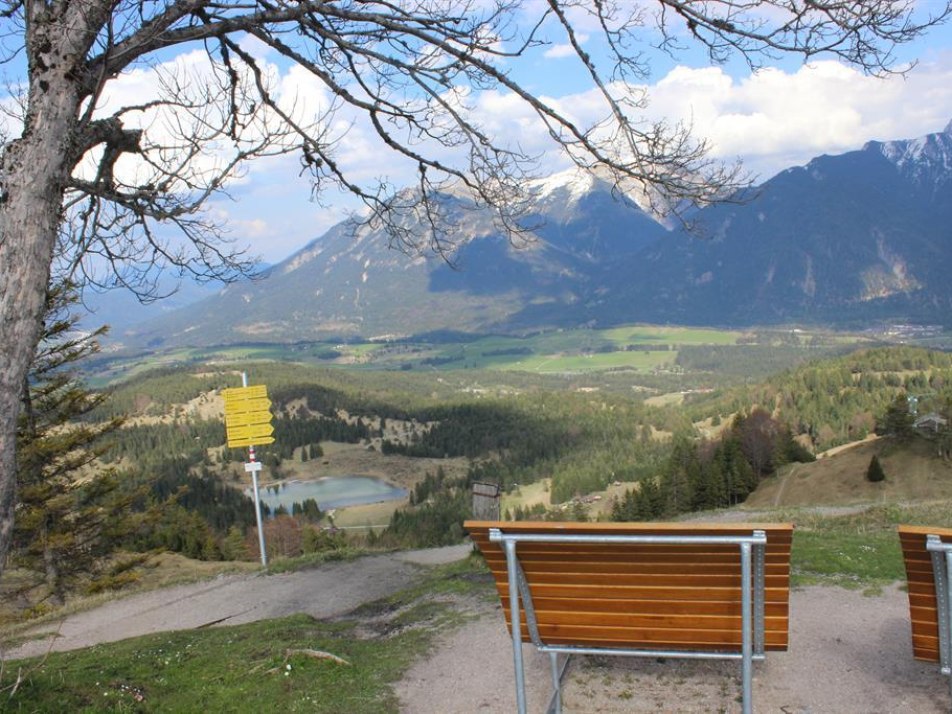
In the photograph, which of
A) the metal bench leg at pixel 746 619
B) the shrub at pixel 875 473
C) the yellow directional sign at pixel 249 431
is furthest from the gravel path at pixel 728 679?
the shrub at pixel 875 473

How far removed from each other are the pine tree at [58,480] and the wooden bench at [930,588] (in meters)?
20.8

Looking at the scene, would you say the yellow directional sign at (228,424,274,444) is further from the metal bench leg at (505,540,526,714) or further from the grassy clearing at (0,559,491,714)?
the metal bench leg at (505,540,526,714)

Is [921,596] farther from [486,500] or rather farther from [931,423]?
[931,423]

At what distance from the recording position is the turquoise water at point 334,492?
9694 centimetres

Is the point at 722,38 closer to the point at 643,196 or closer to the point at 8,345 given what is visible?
the point at 643,196

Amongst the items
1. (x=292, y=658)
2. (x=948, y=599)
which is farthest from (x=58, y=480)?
(x=948, y=599)

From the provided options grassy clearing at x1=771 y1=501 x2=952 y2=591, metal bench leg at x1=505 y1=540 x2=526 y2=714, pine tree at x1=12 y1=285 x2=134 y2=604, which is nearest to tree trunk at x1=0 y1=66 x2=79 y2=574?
metal bench leg at x1=505 y1=540 x2=526 y2=714

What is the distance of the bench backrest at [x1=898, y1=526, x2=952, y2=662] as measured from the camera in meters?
4.28

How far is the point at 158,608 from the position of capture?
1320 centimetres

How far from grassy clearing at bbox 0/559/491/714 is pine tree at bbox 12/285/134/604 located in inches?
557

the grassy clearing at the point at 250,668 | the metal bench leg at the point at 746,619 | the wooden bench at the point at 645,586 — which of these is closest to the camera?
the metal bench leg at the point at 746,619

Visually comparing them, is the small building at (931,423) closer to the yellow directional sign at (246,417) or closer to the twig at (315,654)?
the yellow directional sign at (246,417)

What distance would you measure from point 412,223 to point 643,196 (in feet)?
9.38

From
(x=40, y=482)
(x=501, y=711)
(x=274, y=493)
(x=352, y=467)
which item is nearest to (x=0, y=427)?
(x=501, y=711)
